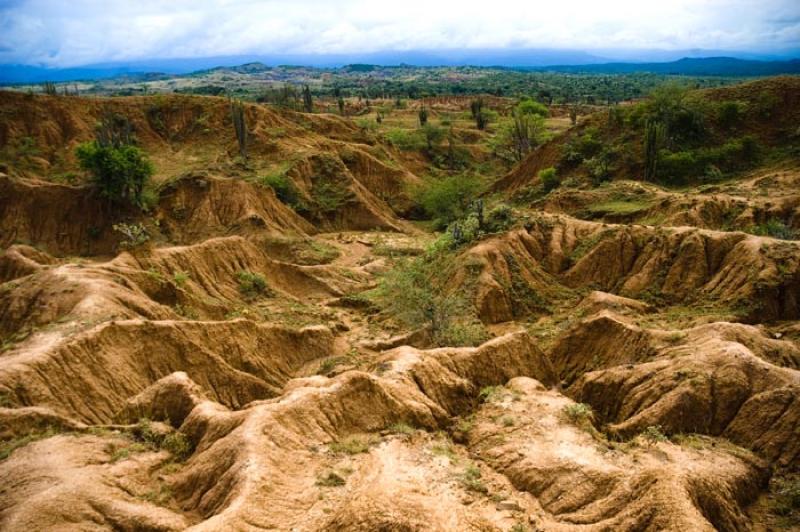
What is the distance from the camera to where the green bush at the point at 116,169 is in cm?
4391

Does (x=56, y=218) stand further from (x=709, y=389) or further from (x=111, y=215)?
(x=709, y=389)

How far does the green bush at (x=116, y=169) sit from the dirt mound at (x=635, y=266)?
28717 millimetres

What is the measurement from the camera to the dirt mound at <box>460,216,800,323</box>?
86.5 feet

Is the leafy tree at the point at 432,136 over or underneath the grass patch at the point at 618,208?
over

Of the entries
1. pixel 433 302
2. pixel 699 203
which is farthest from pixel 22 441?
pixel 699 203

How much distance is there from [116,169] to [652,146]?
4452 centimetres

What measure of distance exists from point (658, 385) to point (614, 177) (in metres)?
35.8

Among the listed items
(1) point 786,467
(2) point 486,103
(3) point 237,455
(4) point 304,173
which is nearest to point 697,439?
(1) point 786,467

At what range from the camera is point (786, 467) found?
15664 mm

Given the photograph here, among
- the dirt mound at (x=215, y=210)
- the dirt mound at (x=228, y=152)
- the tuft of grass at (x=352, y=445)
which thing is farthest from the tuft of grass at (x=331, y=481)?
the dirt mound at (x=228, y=152)

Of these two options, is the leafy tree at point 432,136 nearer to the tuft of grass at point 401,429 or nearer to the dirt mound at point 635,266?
the dirt mound at point 635,266

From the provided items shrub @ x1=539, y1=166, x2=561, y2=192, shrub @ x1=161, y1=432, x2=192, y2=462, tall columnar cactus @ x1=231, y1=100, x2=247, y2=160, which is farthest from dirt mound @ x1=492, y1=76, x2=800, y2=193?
shrub @ x1=161, y1=432, x2=192, y2=462

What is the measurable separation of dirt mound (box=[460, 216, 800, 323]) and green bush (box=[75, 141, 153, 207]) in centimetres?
2872

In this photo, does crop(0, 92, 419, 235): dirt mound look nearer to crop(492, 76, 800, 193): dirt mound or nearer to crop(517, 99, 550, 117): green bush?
crop(492, 76, 800, 193): dirt mound
